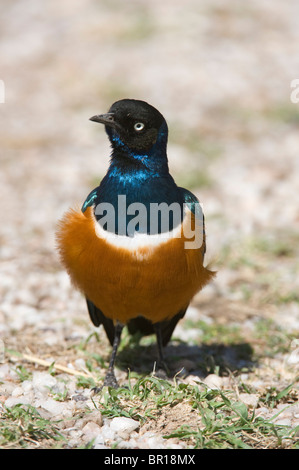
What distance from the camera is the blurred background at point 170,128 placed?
5898 millimetres

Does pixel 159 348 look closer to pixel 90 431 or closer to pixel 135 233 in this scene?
pixel 135 233

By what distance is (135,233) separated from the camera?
12.8 ft

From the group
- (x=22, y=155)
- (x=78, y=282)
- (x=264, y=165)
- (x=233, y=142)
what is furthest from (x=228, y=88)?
(x=78, y=282)

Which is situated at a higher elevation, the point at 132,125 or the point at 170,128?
the point at 170,128

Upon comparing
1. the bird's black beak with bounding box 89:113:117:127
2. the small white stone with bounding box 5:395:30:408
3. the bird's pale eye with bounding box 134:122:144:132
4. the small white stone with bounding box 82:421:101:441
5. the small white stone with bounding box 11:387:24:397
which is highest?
the bird's black beak with bounding box 89:113:117:127

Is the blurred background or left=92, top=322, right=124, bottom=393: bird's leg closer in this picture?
left=92, top=322, right=124, bottom=393: bird's leg

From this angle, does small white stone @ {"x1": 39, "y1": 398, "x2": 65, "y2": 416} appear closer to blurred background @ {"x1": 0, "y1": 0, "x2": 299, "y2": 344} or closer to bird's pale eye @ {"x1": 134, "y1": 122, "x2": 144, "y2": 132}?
blurred background @ {"x1": 0, "y1": 0, "x2": 299, "y2": 344}

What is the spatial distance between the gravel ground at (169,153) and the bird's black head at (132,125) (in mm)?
1069

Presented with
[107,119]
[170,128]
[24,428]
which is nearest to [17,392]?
[24,428]

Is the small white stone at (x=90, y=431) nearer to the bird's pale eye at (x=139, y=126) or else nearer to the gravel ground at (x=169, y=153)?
the gravel ground at (x=169, y=153)

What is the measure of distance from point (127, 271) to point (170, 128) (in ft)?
18.8

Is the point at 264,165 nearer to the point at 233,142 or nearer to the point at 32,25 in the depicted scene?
the point at 233,142

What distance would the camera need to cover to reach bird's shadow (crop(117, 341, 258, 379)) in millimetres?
4527

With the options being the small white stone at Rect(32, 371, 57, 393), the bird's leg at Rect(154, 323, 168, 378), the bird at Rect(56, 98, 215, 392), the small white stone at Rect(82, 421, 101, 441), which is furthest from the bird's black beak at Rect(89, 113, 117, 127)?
the small white stone at Rect(82, 421, 101, 441)
